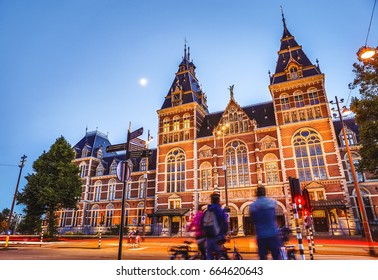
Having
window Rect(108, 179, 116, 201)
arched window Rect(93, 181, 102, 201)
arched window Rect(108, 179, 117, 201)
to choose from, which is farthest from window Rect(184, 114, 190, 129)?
arched window Rect(93, 181, 102, 201)

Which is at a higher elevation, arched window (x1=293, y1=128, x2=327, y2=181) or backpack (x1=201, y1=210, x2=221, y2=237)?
arched window (x1=293, y1=128, x2=327, y2=181)

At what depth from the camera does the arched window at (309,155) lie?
2372 centimetres

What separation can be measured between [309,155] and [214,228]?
22.6 m

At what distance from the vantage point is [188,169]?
2911cm

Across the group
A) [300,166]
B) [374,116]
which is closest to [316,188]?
[300,166]

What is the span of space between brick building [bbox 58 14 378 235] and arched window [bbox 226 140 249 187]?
0.11 m

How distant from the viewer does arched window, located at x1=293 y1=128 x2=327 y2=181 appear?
934 inches

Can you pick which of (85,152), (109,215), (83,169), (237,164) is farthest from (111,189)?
(237,164)

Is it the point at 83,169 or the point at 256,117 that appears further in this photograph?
the point at 83,169

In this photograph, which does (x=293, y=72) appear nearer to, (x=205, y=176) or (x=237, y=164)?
(x=237, y=164)

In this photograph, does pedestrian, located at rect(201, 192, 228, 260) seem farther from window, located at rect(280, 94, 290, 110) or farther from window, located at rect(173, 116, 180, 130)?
window, located at rect(173, 116, 180, 130)

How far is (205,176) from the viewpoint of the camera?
92.9ft
